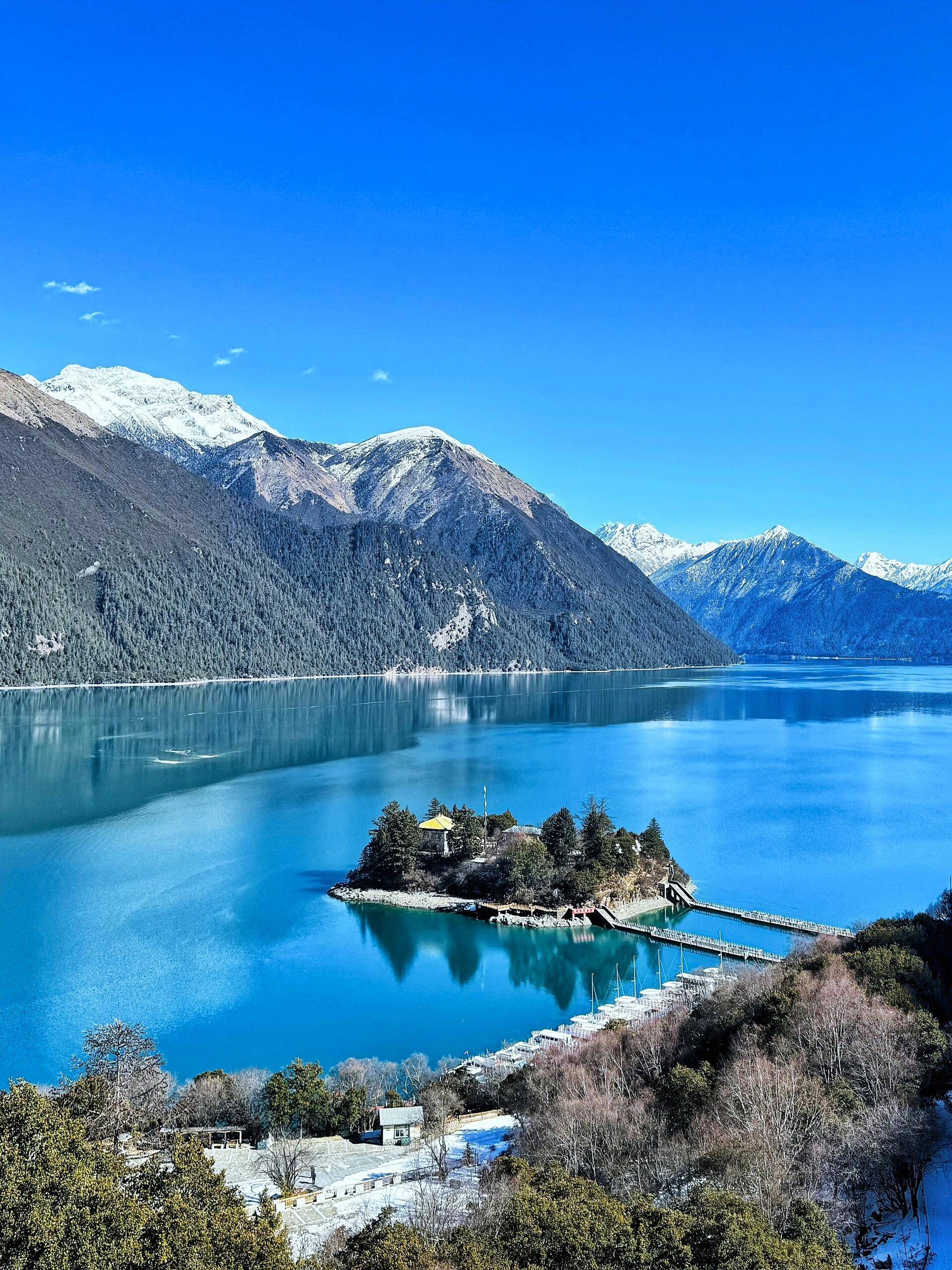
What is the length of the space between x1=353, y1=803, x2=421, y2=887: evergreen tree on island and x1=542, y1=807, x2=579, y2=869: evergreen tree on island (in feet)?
22.6

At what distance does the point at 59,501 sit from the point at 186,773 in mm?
133627

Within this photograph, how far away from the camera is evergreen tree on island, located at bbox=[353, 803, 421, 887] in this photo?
4931 centimetres

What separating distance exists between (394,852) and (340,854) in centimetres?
702

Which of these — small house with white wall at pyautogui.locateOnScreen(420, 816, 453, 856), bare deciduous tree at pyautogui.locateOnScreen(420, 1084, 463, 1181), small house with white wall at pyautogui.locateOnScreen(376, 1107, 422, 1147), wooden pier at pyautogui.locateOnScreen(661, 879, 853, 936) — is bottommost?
wooden pier at pyautogui.locateOnScreen(661, 879, 853, 936)

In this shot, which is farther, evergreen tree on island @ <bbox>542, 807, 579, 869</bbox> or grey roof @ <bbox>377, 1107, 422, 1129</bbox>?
evergreen tree on island @ <bbox>542, 807, 579, 869</bbox>

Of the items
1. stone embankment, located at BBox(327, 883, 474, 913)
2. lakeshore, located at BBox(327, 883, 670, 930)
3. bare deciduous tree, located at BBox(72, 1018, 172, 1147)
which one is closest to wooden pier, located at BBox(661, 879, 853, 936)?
lakeshore, located at BBox(327, 883, 670, 930)

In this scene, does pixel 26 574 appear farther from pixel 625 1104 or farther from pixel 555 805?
pixel 625 1104

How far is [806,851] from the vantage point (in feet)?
187

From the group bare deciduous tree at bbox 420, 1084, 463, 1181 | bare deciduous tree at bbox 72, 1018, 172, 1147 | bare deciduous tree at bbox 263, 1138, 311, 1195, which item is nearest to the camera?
bare deciduous tree at bbox 263, 1138, 311, 1195

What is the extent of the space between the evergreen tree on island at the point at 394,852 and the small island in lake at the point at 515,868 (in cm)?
5

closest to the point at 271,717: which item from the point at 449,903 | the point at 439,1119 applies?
the point at 449,903

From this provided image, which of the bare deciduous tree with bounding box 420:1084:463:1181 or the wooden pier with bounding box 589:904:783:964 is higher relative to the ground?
the bare deciduous tree with bounding box 420:1084:463:1181

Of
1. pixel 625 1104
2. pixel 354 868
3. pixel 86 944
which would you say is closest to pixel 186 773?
pixel 354 868

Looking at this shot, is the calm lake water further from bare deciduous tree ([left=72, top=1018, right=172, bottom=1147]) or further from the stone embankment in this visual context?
bare deciduous tree ([left=72, top=1018, right=172, bottom=1147])
